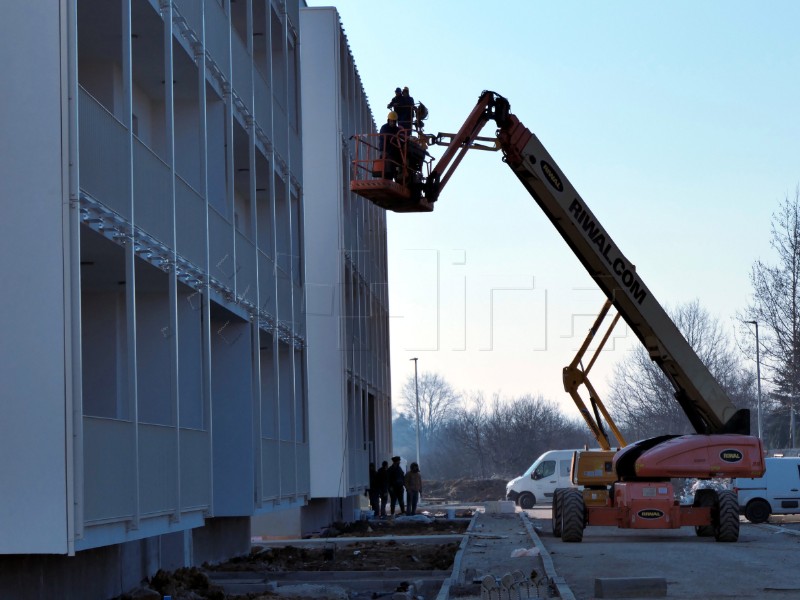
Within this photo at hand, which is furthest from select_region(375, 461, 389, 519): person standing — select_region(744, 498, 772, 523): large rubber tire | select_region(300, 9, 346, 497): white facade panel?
select_region(744, 498, 772, 523): large rubber tire

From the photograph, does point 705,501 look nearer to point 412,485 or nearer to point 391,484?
point 391,484

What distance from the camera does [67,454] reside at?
35.4 ft

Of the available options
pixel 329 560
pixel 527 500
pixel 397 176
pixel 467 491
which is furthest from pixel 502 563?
pixel 467 491

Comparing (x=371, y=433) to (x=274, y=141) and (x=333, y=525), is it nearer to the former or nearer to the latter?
(x=333, y=525)

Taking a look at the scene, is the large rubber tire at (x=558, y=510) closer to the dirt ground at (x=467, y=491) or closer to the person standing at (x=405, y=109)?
the person standing at (x=405, y=109)

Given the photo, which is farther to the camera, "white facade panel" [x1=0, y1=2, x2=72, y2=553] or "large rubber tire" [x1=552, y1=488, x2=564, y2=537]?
"large rubber tire" [x1=552, y1=488, x2=564, y2=537]

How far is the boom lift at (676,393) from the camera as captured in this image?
22.3 m

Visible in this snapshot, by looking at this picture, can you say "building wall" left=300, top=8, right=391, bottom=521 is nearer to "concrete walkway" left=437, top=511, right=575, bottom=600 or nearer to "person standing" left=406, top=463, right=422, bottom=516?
"person standing" left=406, top=463, right=422, bottom=516

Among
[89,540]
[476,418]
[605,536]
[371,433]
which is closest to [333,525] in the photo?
[605,536]

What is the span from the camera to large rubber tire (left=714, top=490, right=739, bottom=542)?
79.4 ft

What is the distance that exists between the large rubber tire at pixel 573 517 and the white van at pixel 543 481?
22549 mm

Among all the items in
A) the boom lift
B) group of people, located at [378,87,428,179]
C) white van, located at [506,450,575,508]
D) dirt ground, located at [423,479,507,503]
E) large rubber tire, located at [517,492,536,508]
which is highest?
group of people, located at [378,87,428,179]

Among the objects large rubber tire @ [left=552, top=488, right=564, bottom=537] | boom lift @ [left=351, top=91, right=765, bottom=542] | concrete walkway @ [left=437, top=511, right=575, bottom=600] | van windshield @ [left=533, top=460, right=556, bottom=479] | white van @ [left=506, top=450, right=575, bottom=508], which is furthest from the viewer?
van windshield @ [left=533, top=460, right=556, bottom=479]

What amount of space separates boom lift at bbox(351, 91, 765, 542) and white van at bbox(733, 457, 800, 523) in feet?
27.3
